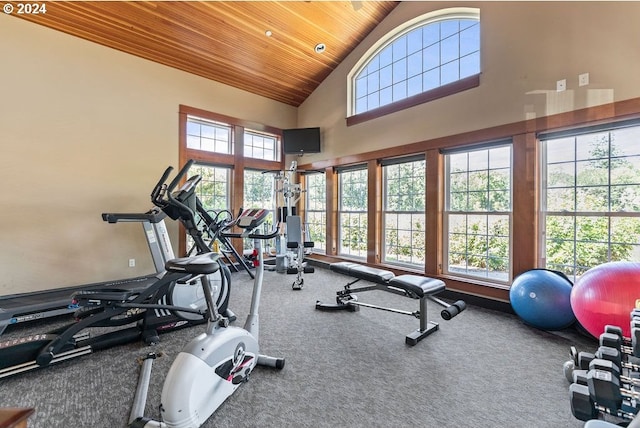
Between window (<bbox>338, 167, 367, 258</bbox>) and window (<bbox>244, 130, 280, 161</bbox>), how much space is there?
5.77 feet

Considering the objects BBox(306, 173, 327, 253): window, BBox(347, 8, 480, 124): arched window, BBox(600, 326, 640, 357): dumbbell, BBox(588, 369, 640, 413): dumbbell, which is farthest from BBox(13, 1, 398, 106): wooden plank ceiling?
BBox(588, 369, 640, 413): dumbbell

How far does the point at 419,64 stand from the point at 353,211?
2.87m

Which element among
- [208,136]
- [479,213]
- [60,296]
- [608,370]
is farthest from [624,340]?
[208,136]

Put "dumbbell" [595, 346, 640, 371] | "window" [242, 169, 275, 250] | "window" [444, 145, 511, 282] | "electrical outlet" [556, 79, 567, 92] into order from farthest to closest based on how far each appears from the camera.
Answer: "window" [242, 169, 275, 250]
"window" [444, 145, 511, 282]
"electrical outlet" [556, 79, 567, 92]
"dumbbell" [595, 346, 640, 371]

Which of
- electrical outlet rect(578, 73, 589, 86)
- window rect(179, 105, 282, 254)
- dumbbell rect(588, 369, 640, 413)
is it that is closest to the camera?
dumbbell rect(588, 369, 640, 413)

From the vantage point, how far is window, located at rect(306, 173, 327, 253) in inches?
251

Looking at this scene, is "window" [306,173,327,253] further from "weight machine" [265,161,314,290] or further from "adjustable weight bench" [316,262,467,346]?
"adjustable weight bench" [316,262,467,346]

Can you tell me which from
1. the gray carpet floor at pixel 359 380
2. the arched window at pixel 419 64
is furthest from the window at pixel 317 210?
the gray carpet floor at pixel 359 380

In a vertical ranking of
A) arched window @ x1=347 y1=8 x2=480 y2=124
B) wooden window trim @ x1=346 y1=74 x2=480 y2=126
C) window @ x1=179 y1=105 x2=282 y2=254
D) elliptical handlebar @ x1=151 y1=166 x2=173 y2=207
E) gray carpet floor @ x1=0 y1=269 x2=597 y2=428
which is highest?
arched window @ x1=347 y1=8 x2=480 y2=124

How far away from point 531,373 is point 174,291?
10.9ft

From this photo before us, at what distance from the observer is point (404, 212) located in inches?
192

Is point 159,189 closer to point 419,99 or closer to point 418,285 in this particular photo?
point 418,285

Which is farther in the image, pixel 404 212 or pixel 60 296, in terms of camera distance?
pixel 404 212

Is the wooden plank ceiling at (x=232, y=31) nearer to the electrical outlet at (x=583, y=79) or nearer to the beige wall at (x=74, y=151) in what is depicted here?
the beige wall at (x=74, y=151)
